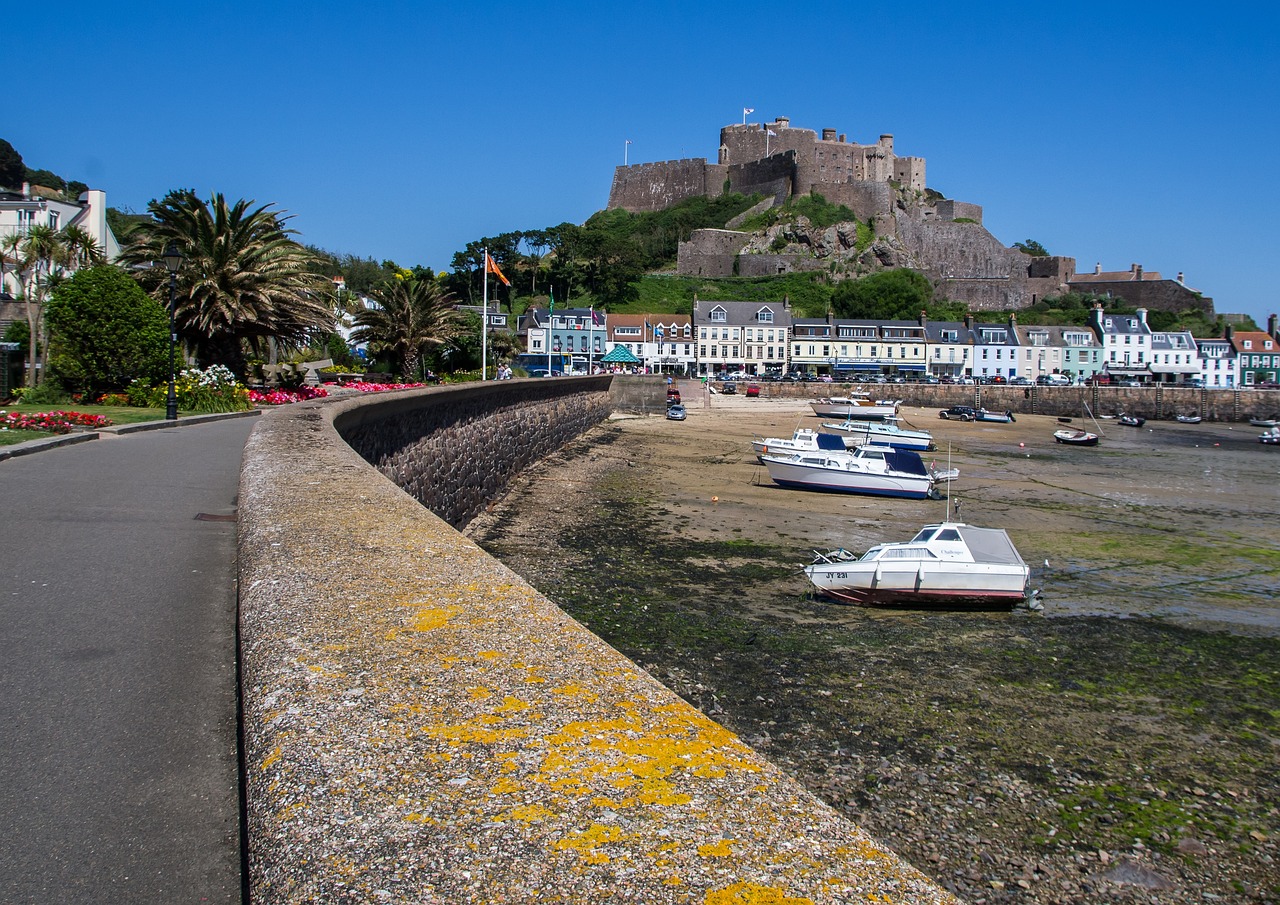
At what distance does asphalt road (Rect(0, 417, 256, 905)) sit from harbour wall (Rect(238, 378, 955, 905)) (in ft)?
2.46

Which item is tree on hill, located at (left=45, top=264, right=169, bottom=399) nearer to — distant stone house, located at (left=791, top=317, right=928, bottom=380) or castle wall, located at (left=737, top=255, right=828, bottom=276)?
distant stone house, located at (left=791, top=317, right=928, bottom=380)

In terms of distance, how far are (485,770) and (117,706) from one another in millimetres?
3101

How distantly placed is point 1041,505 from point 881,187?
109 meters

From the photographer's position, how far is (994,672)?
11.2m

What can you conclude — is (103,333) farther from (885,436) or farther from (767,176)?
(767,176)

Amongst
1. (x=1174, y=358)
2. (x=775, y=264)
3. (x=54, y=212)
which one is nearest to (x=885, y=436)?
(x=54, y=212)

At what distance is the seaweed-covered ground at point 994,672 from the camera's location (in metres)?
7.33

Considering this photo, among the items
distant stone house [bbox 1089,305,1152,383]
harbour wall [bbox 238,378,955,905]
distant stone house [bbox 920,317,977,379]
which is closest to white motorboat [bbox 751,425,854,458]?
harbour wall [bbox 238,378,955,905]

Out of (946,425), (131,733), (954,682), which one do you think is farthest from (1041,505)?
(946,425)

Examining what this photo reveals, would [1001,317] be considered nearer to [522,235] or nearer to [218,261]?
[522,235]

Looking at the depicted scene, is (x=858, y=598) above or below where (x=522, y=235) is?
below

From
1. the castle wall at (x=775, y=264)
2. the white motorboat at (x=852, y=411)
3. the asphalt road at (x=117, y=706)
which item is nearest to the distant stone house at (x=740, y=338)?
the castle wall at (x=775, y=264)

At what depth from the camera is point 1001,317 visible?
402 ft

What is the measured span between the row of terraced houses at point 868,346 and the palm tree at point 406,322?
5485cm
